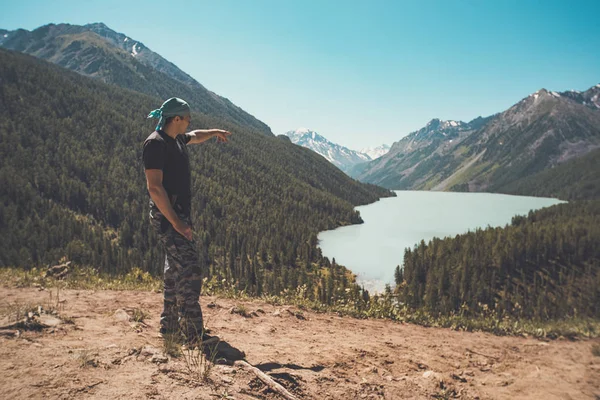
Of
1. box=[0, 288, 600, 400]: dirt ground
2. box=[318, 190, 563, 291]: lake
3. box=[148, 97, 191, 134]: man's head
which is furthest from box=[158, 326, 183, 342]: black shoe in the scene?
box=[318, 190, 563, 291]: lake

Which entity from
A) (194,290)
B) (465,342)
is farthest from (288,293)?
(194,290)

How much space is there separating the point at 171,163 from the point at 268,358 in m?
4.48

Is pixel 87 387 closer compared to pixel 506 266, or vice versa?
pixel 87 387

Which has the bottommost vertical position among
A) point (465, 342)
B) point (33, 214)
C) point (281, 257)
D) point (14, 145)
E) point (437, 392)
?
point (281, 257)

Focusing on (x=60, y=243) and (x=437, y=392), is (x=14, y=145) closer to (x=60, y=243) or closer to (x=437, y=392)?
(x=60, y=243)

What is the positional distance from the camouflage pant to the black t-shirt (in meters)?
0.41

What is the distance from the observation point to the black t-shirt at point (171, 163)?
19.6 ft

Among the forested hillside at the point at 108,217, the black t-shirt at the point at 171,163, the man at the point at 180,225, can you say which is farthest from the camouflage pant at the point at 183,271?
the forested hillside at the point at 108,217

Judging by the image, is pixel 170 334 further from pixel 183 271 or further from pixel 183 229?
pixel 183 229

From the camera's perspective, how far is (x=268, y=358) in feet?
21.7

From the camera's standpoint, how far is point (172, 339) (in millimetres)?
5773

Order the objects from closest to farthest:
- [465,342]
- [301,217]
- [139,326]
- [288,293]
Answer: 1. [139,326]
2. [465,342]
3. [288,293]
4. [301,217]

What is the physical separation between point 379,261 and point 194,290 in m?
110

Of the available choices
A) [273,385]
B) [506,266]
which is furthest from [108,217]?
[273,385]
